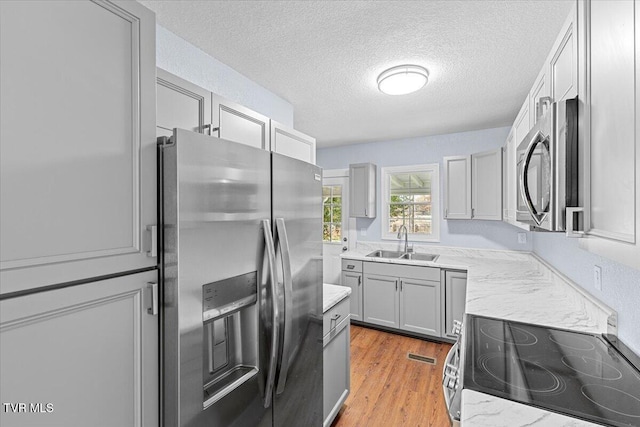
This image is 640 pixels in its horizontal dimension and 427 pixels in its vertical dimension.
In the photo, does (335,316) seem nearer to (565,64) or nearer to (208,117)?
(208,117)

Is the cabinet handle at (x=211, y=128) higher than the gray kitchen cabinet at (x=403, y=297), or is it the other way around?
the cabinet handle at (x=211, y=128)

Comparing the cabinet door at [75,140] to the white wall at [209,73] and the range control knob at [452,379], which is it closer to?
the white wall at [209,73]

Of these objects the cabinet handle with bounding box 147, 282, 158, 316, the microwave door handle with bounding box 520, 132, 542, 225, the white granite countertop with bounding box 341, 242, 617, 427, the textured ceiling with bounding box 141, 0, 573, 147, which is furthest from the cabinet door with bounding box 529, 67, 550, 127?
the cabinet handle with bounding box 147, 282, 158, 316

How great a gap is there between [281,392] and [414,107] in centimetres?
265

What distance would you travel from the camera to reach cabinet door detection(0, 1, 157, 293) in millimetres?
598

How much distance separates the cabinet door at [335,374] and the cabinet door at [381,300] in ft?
4.95

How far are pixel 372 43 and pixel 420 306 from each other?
2749mm

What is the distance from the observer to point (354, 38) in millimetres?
1745

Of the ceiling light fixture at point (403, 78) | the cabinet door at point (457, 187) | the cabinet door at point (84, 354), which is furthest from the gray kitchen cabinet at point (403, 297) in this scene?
the cabinet door at point (84, 354)

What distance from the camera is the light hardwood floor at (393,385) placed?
2.14 m

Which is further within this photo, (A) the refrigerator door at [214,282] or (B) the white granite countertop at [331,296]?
(B) the white granite countertop at [331,296]

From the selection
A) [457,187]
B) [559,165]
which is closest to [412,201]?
[457,187]

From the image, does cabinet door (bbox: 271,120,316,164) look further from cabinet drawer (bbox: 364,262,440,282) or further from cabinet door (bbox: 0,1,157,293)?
cabinet drawer (bbox: 364,262,440,282)

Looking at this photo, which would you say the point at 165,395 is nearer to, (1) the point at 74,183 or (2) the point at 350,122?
(1) the point at 74,183
